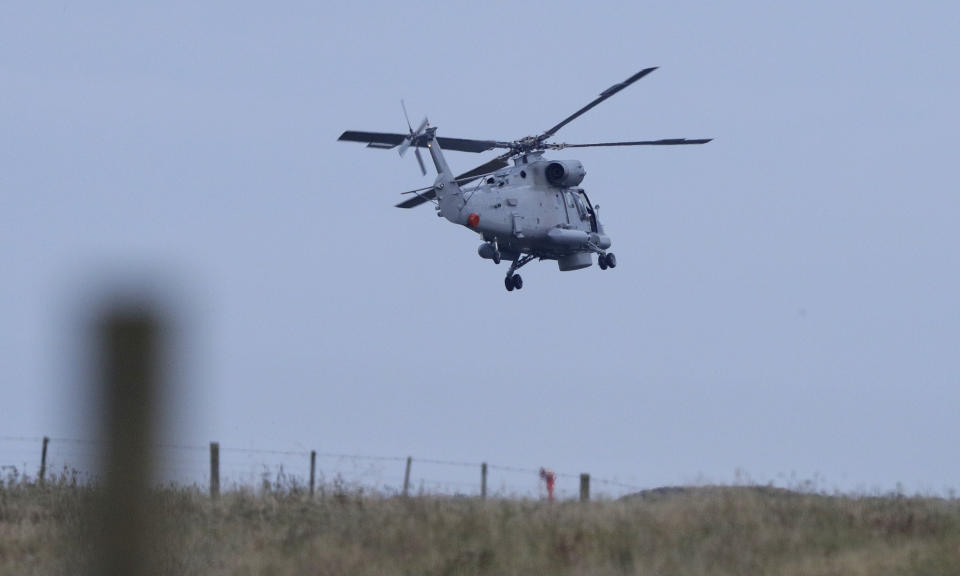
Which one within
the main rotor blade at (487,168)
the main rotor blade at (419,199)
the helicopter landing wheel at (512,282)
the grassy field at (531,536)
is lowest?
the grassy field at (531,536)

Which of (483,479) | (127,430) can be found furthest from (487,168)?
(127,430)

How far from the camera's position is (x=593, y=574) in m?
11.7

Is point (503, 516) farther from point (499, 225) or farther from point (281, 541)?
point (499, 225)

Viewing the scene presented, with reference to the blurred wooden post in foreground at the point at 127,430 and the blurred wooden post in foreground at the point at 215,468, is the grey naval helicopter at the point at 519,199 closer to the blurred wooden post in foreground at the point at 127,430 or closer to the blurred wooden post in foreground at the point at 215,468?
the blurred wooden post in foreground at the point at 215,468

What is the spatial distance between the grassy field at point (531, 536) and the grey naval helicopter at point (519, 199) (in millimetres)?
15140

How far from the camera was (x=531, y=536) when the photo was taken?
13.2 m


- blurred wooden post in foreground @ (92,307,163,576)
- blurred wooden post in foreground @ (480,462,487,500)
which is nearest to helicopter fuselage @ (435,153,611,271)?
blurred wooden post in foreground @ (480,462,487,500)

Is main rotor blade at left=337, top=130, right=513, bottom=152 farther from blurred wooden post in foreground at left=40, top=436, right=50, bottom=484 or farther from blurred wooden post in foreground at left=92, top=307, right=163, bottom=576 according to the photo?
blurred wooden post in foreground at left=92, top=307, right=163, bottom=576

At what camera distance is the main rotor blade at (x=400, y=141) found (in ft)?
99.2

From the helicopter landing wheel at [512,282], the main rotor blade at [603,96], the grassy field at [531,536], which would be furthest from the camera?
the helicopter landing wheel at [512,282]

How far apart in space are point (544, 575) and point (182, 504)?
226 inches

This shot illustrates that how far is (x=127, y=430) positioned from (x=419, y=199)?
3039 centimetres

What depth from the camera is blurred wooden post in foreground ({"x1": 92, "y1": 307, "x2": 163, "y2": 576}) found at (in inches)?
80.8

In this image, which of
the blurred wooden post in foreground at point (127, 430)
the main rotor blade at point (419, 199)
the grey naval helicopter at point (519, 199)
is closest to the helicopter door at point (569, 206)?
the grey naval helicopter at point (519, 199)
